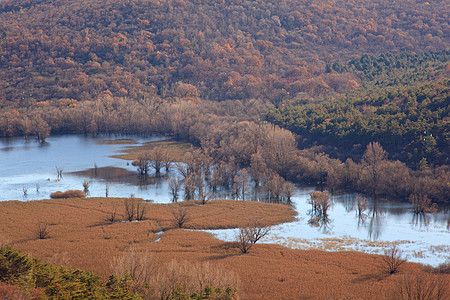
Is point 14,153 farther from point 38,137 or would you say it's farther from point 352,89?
point 352,89

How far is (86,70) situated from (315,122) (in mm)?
120745

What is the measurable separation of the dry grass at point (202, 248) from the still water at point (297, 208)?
4006 mm

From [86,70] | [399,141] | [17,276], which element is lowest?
[17,276]

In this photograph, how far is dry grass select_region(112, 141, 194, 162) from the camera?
4284 inches

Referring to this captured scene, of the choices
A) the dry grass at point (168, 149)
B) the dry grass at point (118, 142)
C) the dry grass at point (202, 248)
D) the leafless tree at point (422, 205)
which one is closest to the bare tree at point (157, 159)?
the dry grass at point (168, 149)

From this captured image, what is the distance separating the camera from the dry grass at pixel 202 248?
38906mm

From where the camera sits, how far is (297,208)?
70.1 metres

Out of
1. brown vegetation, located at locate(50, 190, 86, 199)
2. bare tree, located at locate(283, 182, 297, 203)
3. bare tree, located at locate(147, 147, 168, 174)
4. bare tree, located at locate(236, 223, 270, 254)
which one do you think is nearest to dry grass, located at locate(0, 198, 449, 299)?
bare tree, located at locate(236, 223, 270, 254)

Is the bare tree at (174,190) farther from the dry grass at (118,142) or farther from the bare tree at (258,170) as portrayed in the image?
the dry grass at (118,142)

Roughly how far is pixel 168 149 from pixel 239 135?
904 inches

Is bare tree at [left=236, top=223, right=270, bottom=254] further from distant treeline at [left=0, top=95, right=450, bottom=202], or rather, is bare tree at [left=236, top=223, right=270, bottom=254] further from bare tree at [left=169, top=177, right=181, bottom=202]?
distant treeline at [left=0, top=95, right=450, bottom=202]

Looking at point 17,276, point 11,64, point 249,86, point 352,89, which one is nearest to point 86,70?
point 11,64

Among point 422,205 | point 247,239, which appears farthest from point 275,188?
point 247,239

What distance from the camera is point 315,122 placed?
4203 inches
